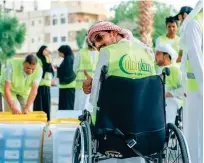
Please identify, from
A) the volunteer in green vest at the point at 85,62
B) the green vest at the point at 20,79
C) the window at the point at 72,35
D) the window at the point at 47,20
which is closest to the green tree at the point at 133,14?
the window at the point at 72,35

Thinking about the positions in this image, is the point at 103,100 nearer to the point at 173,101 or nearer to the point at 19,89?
the point at 173,101

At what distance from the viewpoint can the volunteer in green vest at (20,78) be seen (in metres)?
7.85

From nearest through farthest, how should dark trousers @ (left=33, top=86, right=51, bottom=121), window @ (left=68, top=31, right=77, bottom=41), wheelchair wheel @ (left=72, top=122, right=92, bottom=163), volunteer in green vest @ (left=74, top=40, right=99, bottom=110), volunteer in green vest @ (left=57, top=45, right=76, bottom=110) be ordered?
1. wheelchair wheel @ (left=72, top=122, right=92, bottom=163)
2. volunteer in green vest @ (left=74, top=40, right=99, bottom=110)
3. dark trousers @ (left=33, top=86, right=51, bottom=121)
4. volunteer in green vest @ (left=57, top=45, right=76, bottom=110)
5. window @ (left=68, top=31, right=77, bottom=41)

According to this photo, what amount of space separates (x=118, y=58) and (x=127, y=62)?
2.9 inches

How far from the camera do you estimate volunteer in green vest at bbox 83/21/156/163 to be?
4715mm

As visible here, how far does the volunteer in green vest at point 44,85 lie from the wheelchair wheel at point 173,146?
7703 millimetres

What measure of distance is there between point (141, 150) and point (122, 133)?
0.63 feet

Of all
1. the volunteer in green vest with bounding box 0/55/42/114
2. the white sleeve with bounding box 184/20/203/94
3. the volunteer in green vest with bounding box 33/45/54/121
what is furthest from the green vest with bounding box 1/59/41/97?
the volunteer in green vest with bounding box 33/45/54/121

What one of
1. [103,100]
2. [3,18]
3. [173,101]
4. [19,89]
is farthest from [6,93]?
[3,18]

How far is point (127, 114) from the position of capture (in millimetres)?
4590

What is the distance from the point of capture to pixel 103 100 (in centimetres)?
464

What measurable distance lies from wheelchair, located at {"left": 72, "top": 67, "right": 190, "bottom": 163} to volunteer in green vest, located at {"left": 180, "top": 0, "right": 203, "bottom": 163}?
78cm

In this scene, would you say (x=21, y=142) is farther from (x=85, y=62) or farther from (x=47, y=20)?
(x=47, y=20)

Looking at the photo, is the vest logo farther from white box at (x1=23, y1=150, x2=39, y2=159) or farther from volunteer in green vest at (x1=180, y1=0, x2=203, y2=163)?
white box at (x1=23, y1=150, x2=39, y2=159)
